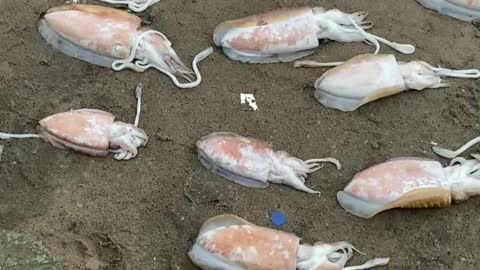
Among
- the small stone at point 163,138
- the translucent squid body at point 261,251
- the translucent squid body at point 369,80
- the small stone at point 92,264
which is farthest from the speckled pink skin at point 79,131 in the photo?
the translucent squid body at point 369,80

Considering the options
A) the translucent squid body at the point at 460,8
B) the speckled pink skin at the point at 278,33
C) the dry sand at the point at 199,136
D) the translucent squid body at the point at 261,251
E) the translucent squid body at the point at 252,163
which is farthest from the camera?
the translucent squid body at the point at 460,8

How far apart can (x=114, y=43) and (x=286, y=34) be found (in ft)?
2.25

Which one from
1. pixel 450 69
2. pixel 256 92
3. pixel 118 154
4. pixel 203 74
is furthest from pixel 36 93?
pixel 450 69

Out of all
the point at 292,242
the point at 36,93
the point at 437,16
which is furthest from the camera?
the point at 437,16

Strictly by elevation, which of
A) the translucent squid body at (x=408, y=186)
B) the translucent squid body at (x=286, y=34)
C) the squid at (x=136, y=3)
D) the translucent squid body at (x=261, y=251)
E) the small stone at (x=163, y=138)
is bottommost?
the translucent squid body at (x=261, y=251)

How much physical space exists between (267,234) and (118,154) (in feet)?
2.12

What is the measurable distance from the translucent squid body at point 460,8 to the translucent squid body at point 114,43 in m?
1.00

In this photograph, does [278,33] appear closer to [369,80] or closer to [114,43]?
[369,80]

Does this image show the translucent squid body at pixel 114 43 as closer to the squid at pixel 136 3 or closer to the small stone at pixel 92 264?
the squid at pixel 136 3

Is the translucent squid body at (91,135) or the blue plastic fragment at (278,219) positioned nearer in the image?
the blue plastic fragment at (278,219)

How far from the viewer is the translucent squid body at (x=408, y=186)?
2654mm

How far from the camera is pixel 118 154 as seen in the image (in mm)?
2816

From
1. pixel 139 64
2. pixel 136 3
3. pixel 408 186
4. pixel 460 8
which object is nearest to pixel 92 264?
pixel 139 64

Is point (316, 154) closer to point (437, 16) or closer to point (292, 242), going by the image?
point (292, 242)
